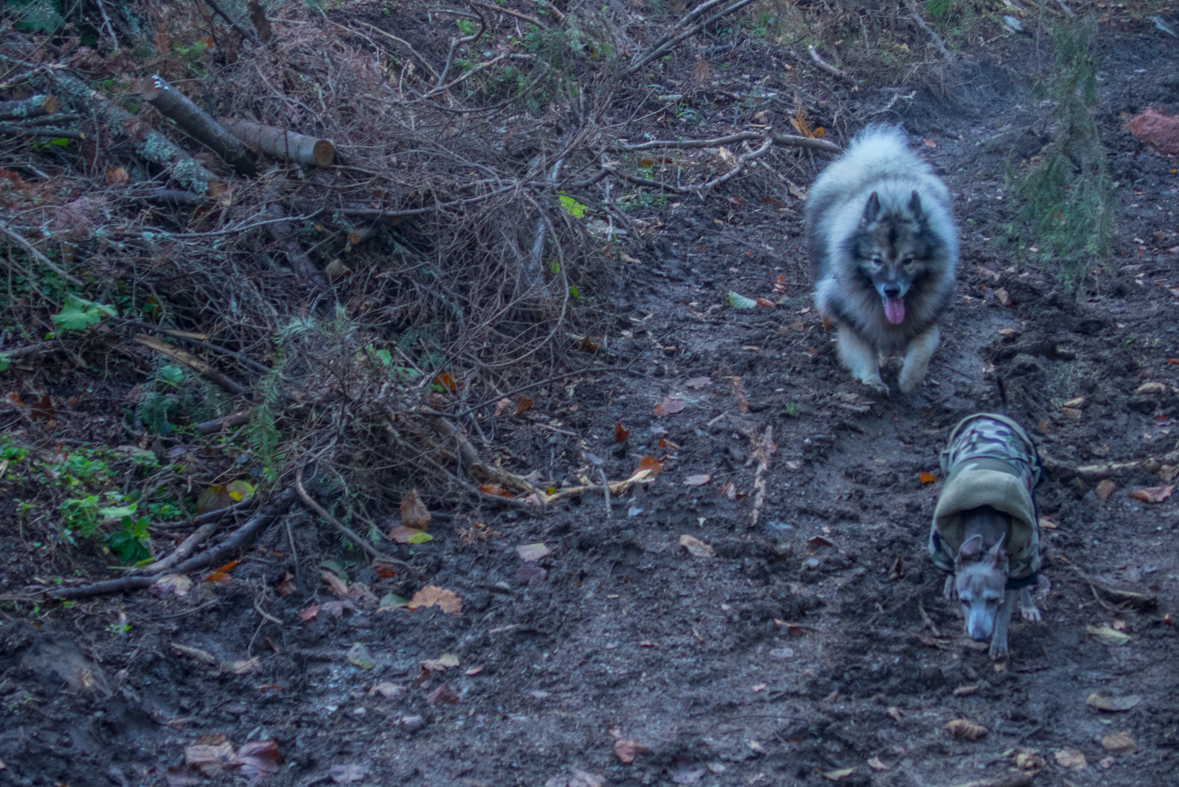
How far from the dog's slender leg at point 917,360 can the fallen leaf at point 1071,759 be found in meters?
2.93

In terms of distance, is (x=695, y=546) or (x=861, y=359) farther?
(x=861, y=359)

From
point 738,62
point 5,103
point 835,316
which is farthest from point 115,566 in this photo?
point 738,62

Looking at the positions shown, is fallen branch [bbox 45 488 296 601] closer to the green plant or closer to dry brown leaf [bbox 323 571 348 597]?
dry brown leaf [bbox 323 571 348 597]

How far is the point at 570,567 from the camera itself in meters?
3.71

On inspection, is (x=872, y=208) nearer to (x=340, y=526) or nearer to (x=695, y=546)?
(x=695, y=546)

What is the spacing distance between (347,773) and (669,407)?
295 cm

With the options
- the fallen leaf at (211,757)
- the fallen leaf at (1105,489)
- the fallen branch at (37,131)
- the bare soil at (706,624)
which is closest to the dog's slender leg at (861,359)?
the bare soil at (706,624)

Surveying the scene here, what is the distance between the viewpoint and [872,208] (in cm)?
504

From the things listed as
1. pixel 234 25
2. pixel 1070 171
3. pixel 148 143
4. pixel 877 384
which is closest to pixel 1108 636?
pixel 877 384

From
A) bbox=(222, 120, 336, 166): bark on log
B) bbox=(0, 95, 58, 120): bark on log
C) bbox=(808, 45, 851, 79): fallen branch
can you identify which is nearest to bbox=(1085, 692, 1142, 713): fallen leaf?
bbox=(222, 120, 336, 166): bark on log

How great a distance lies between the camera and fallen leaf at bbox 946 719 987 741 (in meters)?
2.79

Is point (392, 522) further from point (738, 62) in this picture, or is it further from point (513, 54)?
point (738, 62)

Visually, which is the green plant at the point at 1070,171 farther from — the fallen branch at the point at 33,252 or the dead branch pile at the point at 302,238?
the fallen branch at the point at 33,252

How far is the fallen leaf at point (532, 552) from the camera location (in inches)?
149
